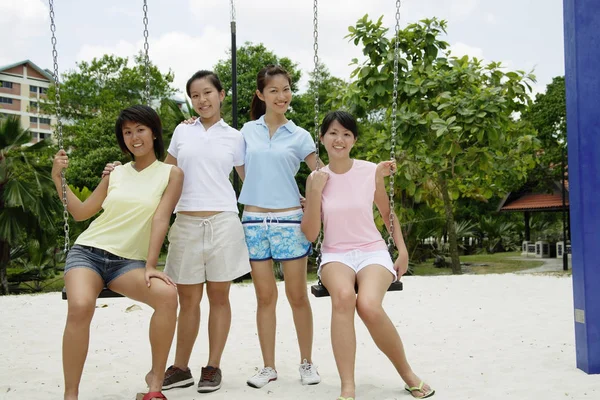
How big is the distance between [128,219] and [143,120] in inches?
20.4

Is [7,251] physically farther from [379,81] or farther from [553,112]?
[553,112]

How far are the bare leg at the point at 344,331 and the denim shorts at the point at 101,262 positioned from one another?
101 centimetres

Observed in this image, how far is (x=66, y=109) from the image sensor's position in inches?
→ 1115

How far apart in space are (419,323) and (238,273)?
10.4 feet

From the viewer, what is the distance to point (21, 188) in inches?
414

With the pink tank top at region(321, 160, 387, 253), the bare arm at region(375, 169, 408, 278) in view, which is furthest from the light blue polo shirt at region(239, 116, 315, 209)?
the bare arm at region(375, 169, 408, 278)

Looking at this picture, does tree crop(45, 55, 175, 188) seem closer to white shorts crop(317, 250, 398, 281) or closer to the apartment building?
the apartment building

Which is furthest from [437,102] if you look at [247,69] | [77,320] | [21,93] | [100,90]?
[21,93]

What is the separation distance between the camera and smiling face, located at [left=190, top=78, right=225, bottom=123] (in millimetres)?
3318

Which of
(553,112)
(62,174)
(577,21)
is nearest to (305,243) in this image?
(62,174)

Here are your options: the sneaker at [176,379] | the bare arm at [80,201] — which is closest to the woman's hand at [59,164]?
the bare arm at [80,201]

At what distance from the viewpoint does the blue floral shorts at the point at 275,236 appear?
332cm

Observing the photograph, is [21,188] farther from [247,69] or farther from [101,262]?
[247,69]

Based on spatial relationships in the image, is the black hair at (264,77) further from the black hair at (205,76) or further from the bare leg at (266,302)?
the bare leg at (266,302)
